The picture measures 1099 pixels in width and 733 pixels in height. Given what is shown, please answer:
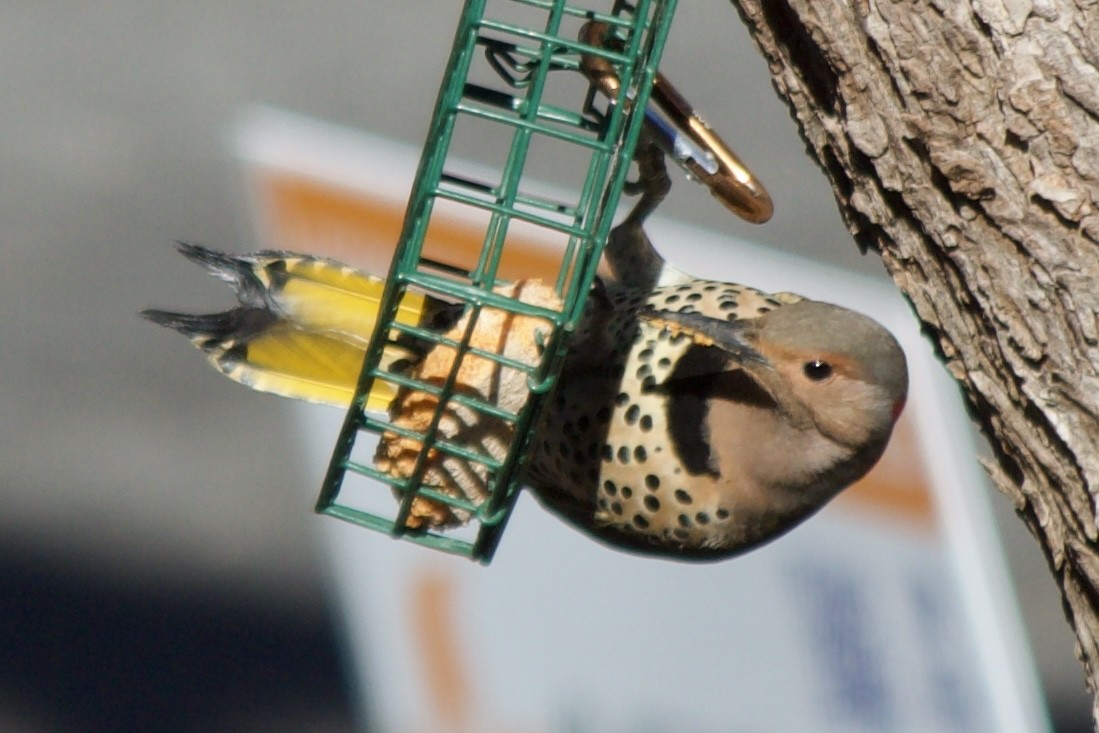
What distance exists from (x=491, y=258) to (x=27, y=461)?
3056 mm

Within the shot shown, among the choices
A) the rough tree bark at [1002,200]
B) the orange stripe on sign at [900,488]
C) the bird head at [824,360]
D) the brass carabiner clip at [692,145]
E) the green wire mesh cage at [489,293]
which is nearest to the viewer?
the rough tree bark at [1002,200]

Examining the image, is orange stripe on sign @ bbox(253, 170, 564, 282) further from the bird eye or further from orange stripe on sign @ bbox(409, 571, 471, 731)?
the bird eye

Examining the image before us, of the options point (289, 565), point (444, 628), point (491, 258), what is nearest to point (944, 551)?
point (444, 628)

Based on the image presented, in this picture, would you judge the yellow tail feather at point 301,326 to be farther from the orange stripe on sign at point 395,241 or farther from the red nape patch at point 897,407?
the orange stripe on sign at point 395,241

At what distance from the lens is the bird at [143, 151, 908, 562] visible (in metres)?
2.05

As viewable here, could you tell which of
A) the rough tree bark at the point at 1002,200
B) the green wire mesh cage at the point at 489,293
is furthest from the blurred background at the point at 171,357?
the rough tree bark at the point at 1002,200

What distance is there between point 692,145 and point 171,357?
303cm

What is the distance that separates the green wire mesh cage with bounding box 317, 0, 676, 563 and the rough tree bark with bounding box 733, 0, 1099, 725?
0.30 meters

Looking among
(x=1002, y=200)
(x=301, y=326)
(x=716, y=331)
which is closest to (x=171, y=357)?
(x=301, y=326)

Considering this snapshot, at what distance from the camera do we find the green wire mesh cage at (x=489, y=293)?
1811 mm

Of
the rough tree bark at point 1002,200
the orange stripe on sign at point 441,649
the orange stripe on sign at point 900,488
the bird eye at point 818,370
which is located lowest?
the orange stripe on sign at point 441,649

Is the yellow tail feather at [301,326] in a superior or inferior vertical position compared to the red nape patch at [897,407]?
inferior

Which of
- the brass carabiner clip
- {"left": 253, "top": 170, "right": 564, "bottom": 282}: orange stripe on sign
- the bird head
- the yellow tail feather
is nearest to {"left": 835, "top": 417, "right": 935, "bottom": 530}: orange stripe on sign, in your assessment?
{"left": 253, "top": 170, "right": 564, "bottom": 282}: orange stripe on sign

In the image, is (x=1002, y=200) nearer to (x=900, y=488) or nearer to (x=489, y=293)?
(x=489, y=293)
